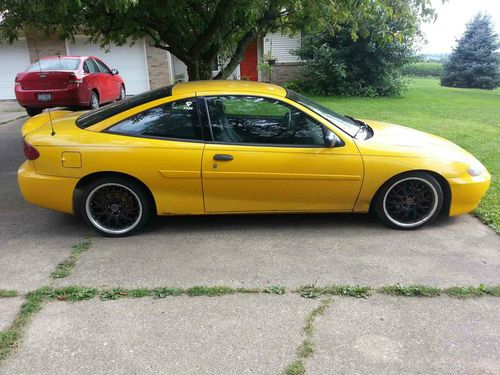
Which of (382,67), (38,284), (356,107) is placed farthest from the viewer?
(382,67)

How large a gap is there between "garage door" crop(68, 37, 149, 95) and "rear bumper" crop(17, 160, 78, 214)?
14461 millimetres

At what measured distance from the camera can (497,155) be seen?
6957 mm

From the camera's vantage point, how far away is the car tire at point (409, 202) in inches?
164

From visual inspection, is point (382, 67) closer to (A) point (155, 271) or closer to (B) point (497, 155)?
(B) point (497, 155)

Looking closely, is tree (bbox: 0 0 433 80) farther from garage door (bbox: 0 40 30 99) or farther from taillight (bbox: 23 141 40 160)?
garage door (bbox: 0 40 30 99)

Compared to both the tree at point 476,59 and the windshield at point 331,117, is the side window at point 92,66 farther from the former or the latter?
the tree at point 476,59

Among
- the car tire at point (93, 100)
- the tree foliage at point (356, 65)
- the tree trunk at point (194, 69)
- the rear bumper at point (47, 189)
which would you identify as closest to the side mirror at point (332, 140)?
the rear bumper at point (47, 189)

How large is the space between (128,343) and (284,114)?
8.23ft

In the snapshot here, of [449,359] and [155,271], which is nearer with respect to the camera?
[449,359]

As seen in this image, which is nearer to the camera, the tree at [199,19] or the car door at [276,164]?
the car door at [276,164]

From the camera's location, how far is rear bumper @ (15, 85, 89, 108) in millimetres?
10258

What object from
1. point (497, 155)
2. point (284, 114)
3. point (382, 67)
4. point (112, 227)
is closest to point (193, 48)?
point (284, 114)

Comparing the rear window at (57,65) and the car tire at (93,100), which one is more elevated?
the rear window at (57,65)

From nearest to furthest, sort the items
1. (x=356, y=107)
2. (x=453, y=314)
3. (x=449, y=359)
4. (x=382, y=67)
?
1. (x=449, y=359)
2. (x=453, y=314)
3. (x=356, y=107)
4. (x=382, y=67)
